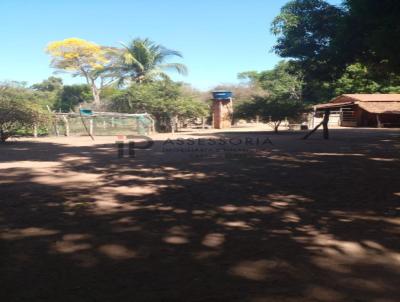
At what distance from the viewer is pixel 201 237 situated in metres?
4.24

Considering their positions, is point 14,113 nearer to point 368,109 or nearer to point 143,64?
point 143,64

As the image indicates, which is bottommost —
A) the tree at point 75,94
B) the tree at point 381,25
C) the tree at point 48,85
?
the tree at point 381,25

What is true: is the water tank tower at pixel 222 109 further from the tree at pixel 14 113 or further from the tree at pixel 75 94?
the tree at pixel 75 94

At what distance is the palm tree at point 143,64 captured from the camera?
105ft

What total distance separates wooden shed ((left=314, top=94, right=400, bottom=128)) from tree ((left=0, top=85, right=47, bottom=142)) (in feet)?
71.9

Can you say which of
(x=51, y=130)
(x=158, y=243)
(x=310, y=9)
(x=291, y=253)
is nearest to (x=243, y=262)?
(x=291, y=253)

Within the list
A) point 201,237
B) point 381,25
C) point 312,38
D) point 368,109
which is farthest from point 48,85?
point 201,237

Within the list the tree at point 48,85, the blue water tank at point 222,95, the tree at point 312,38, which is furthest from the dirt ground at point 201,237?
the tree at point 48,85

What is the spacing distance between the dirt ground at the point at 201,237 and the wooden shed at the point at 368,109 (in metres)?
26.7

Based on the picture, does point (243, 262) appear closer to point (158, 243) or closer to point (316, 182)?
point (158, 243)

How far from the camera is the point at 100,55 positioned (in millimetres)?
44219

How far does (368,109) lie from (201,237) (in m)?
32.0

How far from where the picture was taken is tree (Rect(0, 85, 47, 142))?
1864 cm

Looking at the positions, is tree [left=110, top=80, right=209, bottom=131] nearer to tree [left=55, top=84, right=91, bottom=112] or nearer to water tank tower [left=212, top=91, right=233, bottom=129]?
water tank tower [left=212, top=91, right=233, bottom=129]
